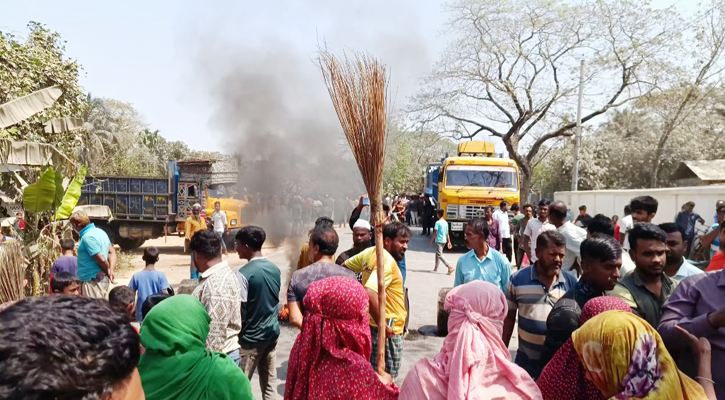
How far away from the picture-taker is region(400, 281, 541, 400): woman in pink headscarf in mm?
2102

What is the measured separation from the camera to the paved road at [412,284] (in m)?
5.76

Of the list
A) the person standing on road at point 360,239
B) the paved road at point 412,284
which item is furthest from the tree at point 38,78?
the person standing on road at point 360,239

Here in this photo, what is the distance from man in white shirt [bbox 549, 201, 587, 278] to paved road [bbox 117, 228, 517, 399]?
3.76 feet

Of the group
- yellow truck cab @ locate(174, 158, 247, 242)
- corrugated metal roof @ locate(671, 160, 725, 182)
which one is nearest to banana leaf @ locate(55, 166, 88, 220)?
yellow truck cab @ locate(174, 158, 247, 242)

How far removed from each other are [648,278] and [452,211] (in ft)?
44.5

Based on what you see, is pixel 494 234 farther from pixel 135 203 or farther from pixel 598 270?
pixel 135 203

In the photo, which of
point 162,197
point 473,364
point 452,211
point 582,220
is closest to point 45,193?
point 473,364

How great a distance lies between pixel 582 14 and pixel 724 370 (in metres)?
22.0

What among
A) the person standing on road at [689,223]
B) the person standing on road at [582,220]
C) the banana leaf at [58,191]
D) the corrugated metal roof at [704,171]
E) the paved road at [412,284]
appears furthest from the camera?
the corrugated metal roof at [704,171]

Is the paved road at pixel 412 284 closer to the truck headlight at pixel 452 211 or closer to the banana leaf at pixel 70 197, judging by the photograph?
the truck headlight at pixel 452 211

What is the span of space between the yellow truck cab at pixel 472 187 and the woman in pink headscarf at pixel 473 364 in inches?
552

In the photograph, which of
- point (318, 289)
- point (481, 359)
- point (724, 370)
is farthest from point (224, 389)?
point (724, 370)

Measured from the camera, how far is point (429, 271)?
12.4 m

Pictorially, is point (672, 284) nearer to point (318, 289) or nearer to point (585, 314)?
point (585, 314)
